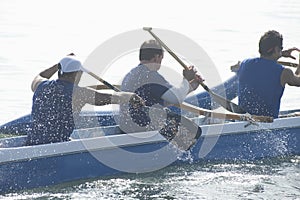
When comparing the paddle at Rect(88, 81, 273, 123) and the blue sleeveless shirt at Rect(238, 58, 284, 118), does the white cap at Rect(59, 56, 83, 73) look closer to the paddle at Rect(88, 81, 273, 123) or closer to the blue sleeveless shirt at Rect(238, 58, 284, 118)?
the paddle at Rect(88, 81, 273, 123)

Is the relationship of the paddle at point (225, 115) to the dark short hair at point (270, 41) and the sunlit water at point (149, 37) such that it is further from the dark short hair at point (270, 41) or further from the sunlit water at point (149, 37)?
the dark short hair at point (270, 41)

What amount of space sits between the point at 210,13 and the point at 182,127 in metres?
16.4

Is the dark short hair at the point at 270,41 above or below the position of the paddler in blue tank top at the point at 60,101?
above

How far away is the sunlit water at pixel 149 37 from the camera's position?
9.32 meters

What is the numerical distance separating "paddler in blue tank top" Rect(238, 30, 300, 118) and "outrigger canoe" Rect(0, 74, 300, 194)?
1.00ft

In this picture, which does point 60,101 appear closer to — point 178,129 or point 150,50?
point 150,50

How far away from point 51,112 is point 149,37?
5.03 meters

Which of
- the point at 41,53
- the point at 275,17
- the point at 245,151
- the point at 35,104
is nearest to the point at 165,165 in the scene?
the point at 245,151

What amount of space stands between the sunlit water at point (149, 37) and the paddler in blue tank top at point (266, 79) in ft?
2.31

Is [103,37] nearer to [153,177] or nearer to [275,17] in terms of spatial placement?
[275,17]

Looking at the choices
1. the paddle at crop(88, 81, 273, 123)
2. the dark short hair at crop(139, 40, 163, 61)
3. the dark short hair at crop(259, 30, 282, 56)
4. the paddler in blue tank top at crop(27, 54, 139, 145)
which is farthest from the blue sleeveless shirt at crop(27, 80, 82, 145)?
the dark short hair at crop(259, 30, 282, 56)

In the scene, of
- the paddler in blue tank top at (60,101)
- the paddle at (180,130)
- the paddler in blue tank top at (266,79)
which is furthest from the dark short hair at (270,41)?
the paddler in blue tank top at (60,101)

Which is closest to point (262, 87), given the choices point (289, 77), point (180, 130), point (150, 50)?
point (289, 77)

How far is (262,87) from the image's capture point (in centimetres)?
1071
